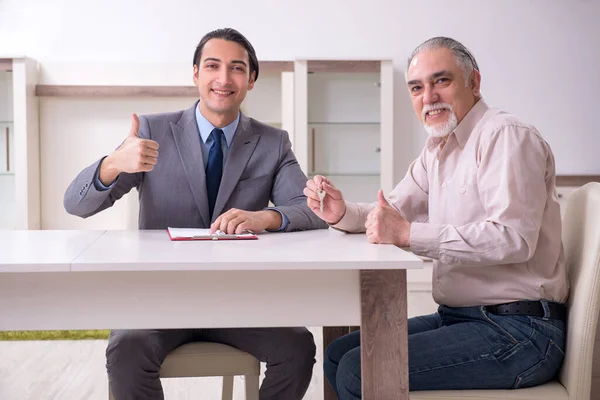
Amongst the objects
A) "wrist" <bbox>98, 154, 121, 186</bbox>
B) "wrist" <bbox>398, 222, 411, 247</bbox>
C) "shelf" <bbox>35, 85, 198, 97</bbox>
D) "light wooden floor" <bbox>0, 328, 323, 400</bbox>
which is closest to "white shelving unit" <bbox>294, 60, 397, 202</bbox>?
"shelf" <bbox>35, 85, 198, 97</bbox>

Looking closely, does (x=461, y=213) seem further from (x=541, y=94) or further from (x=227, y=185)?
(x=541, y=94)

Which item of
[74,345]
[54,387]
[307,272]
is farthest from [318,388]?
[307,272]

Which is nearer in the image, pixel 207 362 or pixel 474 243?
pixel 474 243

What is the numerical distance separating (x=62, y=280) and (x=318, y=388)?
171cm

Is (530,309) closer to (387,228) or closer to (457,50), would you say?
(387,228)

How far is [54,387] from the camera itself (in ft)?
9.23

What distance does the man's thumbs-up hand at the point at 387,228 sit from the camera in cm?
167

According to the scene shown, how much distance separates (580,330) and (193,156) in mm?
1217

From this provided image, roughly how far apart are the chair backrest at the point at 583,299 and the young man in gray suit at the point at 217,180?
0.67 meters

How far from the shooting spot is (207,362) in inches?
69.9

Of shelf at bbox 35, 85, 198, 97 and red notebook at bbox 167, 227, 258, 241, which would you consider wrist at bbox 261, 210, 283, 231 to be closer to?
red notebook at bbox 167, 227, 258, 241

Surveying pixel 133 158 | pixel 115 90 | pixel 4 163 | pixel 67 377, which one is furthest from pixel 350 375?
pixel 4 163

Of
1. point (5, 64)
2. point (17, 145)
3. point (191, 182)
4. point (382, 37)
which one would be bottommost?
point (191, 182)

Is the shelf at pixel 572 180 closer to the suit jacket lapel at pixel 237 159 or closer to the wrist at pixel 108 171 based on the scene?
the suit jacket lapel at pixel 237 159
